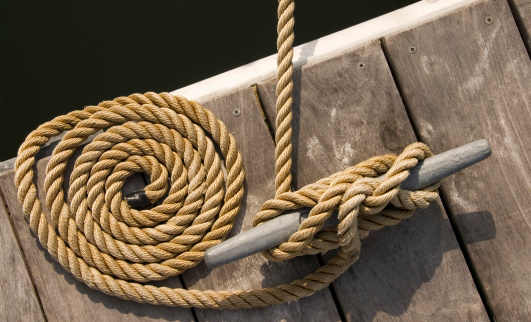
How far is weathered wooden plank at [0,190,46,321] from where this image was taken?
1.88 meters

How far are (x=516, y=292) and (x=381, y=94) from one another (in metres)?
0.88

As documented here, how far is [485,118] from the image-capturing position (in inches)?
72.8

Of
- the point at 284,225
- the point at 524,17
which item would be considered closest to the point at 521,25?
the point at 524,17

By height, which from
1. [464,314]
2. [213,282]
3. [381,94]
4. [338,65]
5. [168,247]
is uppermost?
[338,65]

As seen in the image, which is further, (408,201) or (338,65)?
(338,65)

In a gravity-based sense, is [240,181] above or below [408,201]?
above

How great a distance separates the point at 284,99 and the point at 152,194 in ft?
1.96

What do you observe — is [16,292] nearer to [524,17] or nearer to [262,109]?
[262,109]

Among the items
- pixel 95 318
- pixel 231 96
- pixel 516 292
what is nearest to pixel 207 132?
pixel 231 96

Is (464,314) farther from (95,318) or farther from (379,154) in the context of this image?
(95,318)

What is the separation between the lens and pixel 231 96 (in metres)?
1.90

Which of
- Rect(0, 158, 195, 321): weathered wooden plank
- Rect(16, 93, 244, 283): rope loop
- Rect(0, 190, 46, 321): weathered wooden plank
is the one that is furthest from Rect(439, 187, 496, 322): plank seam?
Rect(0, 190, 46, 321): weathered wooden plank

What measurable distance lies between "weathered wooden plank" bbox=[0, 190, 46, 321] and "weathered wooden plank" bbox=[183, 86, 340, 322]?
59cm

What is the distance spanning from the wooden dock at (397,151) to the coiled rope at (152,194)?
8cm
